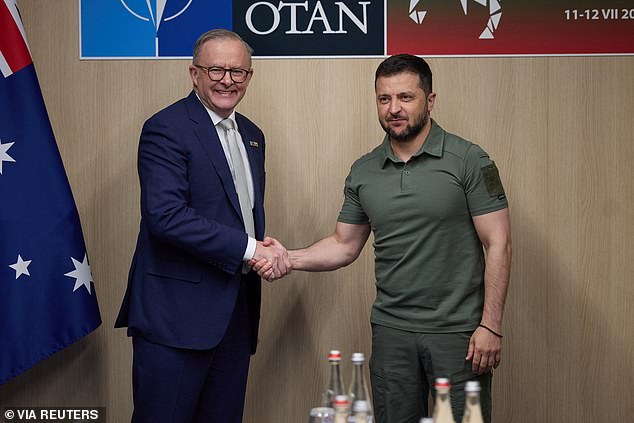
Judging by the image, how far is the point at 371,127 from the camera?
3264 mm

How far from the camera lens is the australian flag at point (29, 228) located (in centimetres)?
291

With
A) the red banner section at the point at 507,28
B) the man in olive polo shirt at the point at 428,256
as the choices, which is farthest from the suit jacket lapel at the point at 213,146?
the red banner section at the point at 507,28

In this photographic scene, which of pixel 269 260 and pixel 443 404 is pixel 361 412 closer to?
pixel 443 404

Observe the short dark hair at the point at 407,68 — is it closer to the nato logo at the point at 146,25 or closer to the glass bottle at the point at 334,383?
the nato logo at the point at 146,25

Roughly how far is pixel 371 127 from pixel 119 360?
1415 millimetres

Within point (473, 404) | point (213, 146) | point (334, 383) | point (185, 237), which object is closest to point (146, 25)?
point (213, 146)

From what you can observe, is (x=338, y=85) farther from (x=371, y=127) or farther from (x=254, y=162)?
(x=254, y=162)

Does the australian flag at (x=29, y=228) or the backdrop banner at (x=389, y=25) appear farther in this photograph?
the backdrop banner at (x=389, y=25)

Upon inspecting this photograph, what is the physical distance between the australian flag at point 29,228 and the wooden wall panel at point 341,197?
0.32 m

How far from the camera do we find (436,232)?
8.25 feet

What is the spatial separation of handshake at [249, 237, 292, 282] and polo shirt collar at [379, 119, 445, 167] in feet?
1.50

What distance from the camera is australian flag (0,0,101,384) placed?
9.55 feet

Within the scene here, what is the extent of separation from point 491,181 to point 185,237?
96 cm

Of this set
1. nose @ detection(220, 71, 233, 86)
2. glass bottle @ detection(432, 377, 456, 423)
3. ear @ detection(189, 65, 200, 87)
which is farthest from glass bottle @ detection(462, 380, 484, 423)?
ear @ detection(189, 65, 200, 87)
